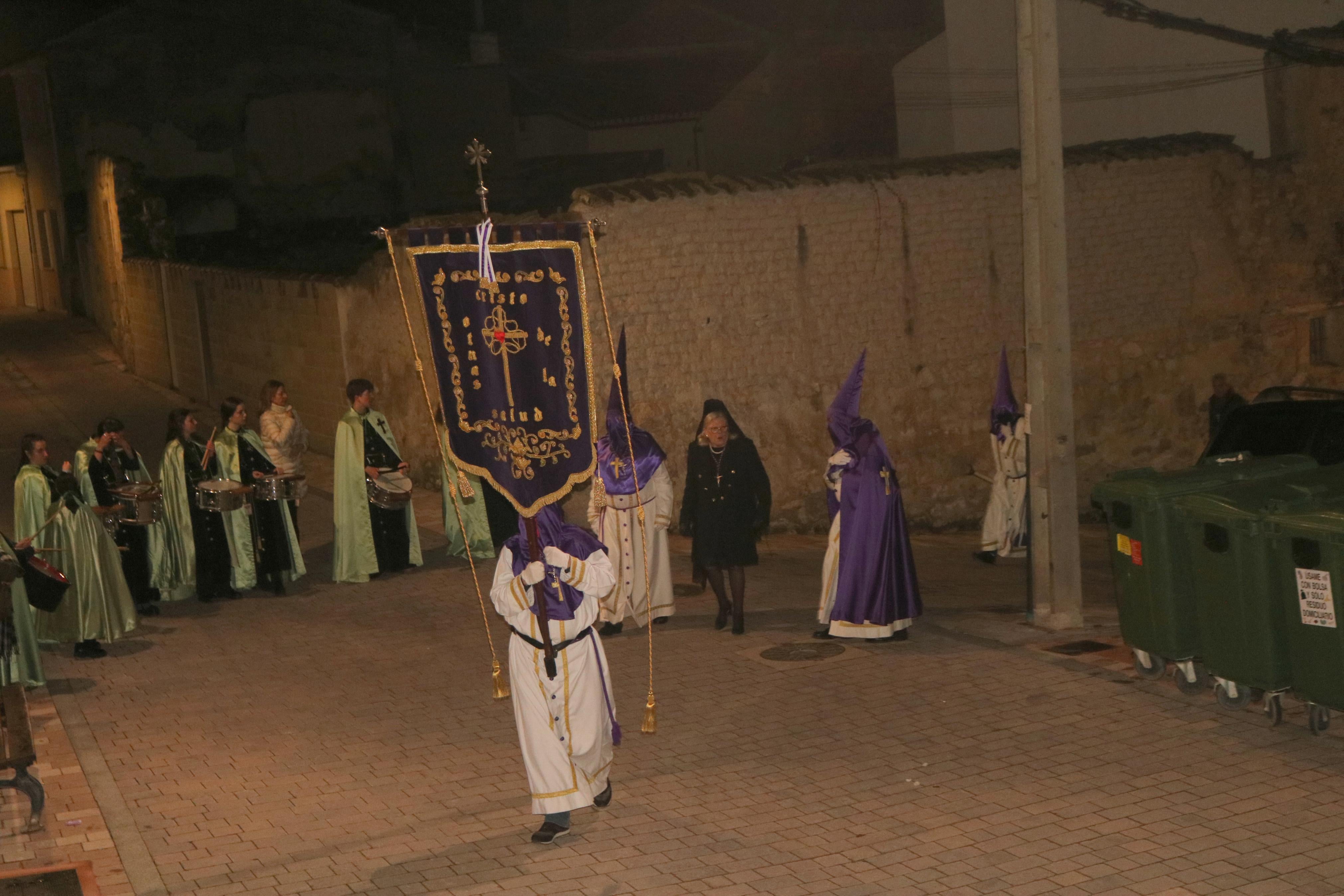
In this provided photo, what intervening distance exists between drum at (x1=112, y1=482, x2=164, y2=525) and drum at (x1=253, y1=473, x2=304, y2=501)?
3.53 feet

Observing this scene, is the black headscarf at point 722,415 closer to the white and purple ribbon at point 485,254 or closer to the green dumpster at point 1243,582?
the green dumpster at point 1243,582

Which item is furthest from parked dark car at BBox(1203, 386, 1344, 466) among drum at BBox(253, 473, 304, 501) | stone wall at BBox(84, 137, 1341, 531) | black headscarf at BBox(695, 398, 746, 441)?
drum at BBox(253, 473, 304, 501)

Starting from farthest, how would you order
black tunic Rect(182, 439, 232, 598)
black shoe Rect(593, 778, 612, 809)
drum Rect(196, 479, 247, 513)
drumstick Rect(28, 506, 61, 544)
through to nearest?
black tunic Rect(182, 439, 232, 598) < drum Rect(196, 479, 247, 513) < drumstick Rect(28, 506, 61, 544) < black shoe Rect(593, 778, 612, 809)

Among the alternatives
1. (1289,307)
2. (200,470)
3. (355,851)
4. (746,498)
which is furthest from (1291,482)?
(1289,307)

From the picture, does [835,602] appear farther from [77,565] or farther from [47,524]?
[47,524]

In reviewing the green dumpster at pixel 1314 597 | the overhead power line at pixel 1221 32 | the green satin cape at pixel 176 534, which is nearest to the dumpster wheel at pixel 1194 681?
the green dumpster at pixel 1314 597

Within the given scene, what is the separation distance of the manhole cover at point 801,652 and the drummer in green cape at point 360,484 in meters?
4.18

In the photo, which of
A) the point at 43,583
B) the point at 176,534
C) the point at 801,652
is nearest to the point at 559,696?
the point at 801,652

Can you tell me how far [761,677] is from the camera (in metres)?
10.3

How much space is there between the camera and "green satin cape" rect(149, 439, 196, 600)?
13.0 meters

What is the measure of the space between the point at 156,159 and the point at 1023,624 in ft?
81.0

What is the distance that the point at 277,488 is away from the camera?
43.0 feet

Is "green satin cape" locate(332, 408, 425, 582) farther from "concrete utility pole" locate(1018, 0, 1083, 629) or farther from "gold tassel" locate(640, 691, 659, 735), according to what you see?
"gold tassel" locate(640, 691, 659, 735)

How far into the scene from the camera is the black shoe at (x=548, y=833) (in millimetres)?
7625
